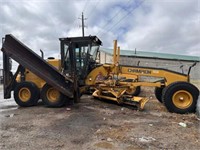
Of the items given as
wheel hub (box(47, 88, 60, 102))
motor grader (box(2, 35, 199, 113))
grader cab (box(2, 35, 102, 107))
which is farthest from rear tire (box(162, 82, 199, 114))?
wheel hub (box(47, 88, 60, 102))

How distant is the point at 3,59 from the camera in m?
9.26

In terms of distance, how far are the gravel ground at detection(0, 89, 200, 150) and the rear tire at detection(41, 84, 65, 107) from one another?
537 mm

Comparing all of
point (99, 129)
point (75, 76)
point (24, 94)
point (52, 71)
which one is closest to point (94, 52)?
point (75, 76)

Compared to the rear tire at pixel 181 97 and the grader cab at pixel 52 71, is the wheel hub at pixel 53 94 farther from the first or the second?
the rear tire at pixel 181 97

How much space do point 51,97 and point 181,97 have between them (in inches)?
188

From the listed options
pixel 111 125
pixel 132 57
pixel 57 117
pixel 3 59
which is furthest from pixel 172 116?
pixel 132 57

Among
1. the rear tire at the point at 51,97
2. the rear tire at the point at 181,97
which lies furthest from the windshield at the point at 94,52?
the rear tire at the point at 181,97

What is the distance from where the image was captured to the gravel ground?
4520 mm

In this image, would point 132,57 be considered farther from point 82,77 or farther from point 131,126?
point 131,126

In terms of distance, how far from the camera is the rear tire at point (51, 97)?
341 inches

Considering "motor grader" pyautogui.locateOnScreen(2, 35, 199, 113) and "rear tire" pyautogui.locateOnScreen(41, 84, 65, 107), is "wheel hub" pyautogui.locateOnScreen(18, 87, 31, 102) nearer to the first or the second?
"motor grader" pyautogui.locateOnScreen(2, 35, 199, 113)

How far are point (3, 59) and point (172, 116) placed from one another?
679 cm

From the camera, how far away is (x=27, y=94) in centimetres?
919

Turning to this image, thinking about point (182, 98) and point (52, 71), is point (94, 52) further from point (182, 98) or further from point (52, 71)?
point (182, 98)
